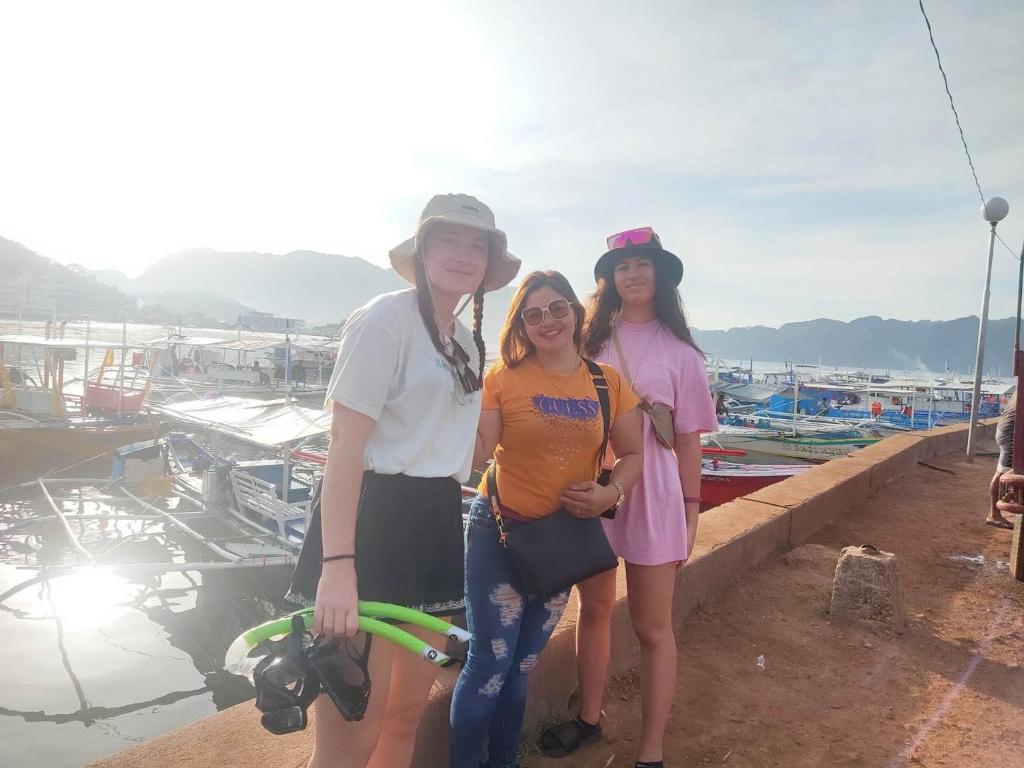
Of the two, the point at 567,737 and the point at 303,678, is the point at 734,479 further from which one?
the point at 303,678

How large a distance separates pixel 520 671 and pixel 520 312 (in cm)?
124

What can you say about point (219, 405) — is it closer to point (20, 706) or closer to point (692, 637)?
point (20, 706)

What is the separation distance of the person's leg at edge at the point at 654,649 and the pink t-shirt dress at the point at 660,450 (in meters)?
0.07

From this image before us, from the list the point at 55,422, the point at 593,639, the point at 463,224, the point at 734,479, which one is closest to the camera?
the point at 463,224

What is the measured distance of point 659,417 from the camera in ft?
7.34

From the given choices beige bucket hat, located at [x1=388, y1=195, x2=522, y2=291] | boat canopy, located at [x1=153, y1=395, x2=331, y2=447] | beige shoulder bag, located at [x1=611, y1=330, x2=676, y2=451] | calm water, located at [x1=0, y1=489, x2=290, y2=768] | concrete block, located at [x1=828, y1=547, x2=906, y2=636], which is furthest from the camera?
boat canopy, located at [x1=153, y1=395, x2=331, y2=447]

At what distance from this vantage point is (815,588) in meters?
4.22

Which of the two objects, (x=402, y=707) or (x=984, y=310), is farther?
(x=984, y=310)

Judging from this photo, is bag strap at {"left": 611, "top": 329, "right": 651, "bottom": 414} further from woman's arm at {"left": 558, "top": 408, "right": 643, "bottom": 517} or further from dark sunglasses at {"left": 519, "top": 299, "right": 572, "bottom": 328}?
dark sunglasses at {"left": 519, "top": 299, "right": 572, "bottom": 328}

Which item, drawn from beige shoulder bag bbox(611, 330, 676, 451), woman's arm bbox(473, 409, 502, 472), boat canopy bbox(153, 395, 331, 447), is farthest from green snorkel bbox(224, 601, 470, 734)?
boat canopy bbox(153, 395, 331, 447)

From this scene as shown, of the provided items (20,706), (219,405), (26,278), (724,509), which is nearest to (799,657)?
(724,509)

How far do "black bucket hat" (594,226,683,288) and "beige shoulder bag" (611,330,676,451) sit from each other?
1.25 ft

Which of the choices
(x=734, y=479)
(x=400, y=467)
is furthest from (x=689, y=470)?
(x=734, y=479)

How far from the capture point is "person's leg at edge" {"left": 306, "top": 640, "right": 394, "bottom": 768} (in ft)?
4.91
